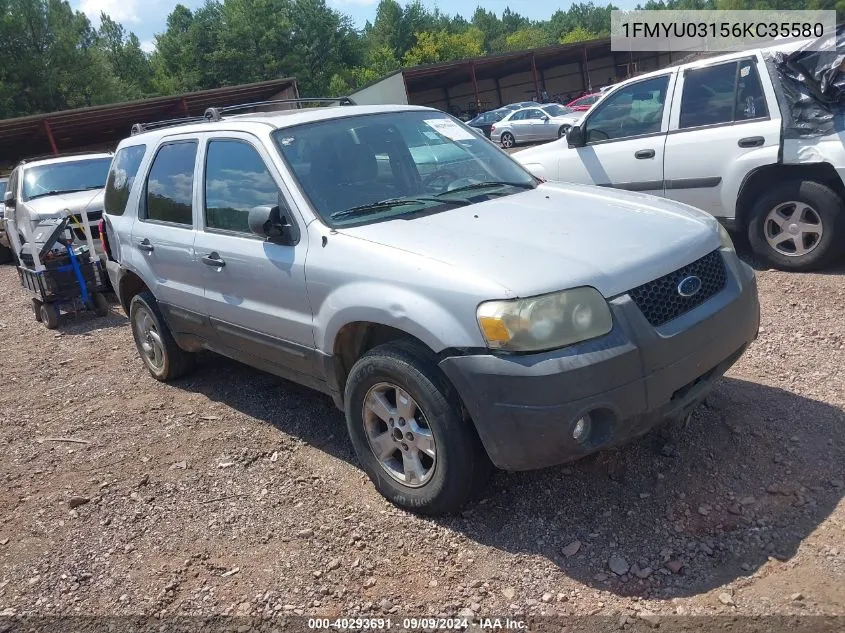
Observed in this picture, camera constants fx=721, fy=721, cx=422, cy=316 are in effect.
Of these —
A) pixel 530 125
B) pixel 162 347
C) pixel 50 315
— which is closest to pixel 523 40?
pixel 530 125

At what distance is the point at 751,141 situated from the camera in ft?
19.5

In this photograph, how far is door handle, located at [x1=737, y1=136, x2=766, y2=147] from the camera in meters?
5.90

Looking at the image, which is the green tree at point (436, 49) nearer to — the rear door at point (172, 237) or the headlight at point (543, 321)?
the rear door at point (172, 237)

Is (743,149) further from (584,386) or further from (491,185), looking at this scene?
(584,386)

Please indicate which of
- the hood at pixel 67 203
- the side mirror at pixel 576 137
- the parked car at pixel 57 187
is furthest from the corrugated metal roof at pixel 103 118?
the side mirror at pixel 576 137

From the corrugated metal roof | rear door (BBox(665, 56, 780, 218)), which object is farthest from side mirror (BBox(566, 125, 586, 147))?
the corrugated metal roof

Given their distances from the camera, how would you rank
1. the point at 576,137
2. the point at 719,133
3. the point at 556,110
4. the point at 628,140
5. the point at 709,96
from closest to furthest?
the point at 719,133
the point at 709,96
the point at 628,140
the point at 576,137
the point at 556,110

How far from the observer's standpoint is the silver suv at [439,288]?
2.83 metres

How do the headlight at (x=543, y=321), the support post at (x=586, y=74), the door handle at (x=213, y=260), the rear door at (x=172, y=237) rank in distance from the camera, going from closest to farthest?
the headlight at (x=543, y=321)
the door handle at (x=213, y=260)
the rear door at (x=172, y=237)
the support post at (x=586, y=74)

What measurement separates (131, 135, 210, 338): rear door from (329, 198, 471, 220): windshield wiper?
1.22 m

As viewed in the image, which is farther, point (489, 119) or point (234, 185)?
point (489, 119)

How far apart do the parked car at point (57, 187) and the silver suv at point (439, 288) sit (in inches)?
219

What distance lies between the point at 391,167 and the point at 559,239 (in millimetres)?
1239

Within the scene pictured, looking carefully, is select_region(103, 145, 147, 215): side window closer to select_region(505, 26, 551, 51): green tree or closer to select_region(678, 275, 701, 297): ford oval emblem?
select_region(678, 275, 701, 297): ford oval emblem
